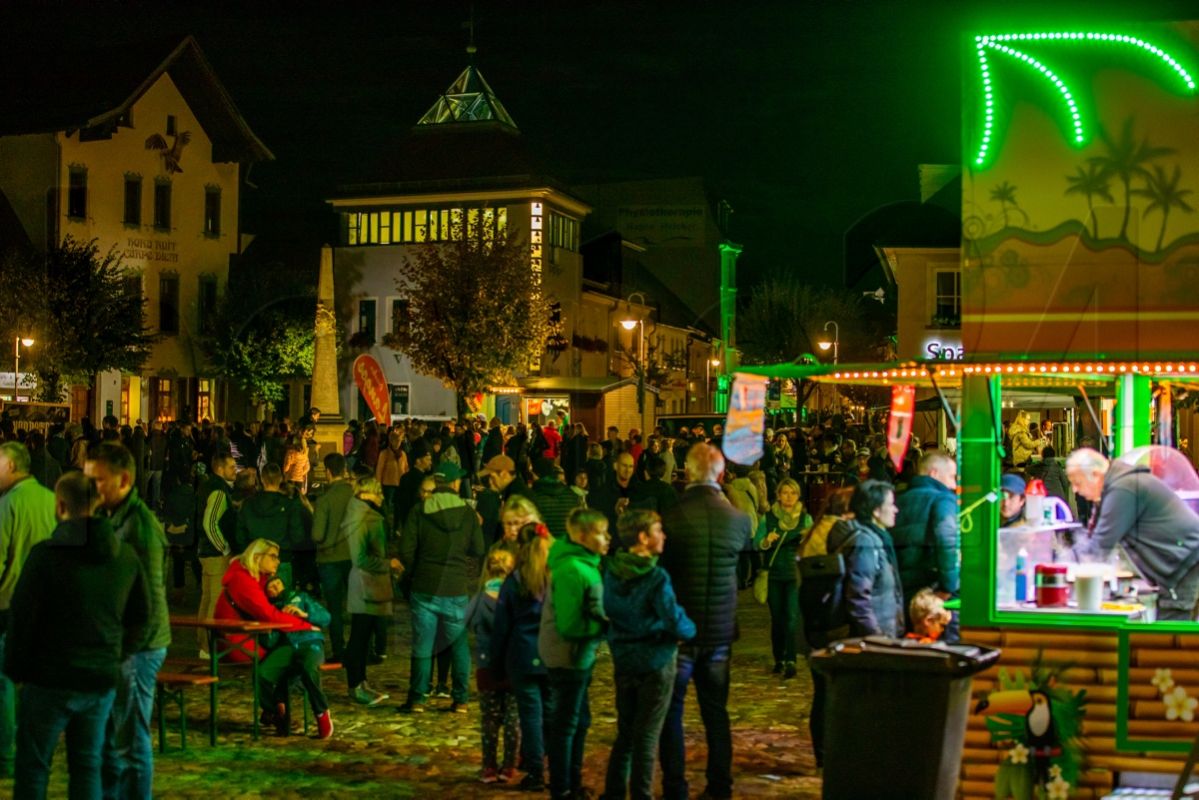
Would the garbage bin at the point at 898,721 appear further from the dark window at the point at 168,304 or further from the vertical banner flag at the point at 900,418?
the dark window at the point at 168,304

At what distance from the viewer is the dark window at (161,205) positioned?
149 feet

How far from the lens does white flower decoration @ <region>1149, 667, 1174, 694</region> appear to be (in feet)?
24.8

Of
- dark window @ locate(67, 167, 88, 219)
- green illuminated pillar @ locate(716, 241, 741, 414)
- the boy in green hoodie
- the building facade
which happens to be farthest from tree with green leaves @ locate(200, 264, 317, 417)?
the boy in green hoodie

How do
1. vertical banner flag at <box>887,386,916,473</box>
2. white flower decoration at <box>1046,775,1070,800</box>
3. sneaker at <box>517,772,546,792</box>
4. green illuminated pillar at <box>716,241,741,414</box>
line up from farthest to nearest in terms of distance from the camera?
green illuminated pillar at <box>716,241,741,414</box> → vertical banner flag at <box>887,386,916,473</box> → sneaker at <box>517,772,546,792</box> → white flower decoration at <box>1046,775,1070,800</box>

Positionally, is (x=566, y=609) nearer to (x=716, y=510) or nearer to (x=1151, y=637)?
(x=716, y=510)

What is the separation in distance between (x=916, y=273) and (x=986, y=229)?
30710mm

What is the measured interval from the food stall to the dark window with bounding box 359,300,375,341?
136 feet

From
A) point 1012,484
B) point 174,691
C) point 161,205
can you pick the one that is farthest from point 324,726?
point 161,205

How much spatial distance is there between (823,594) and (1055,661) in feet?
4.11

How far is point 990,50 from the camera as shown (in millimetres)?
8109

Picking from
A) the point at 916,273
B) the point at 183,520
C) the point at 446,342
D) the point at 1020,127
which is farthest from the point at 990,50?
the point at 446,342

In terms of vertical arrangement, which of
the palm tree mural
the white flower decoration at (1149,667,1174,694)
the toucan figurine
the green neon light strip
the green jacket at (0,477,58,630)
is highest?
the green neon light strip

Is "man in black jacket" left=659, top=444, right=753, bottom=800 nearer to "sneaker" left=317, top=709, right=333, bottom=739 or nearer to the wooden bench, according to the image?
"sneaker" left=317, top=709, right=333, bottom=739

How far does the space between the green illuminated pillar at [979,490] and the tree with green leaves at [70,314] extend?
113ft
